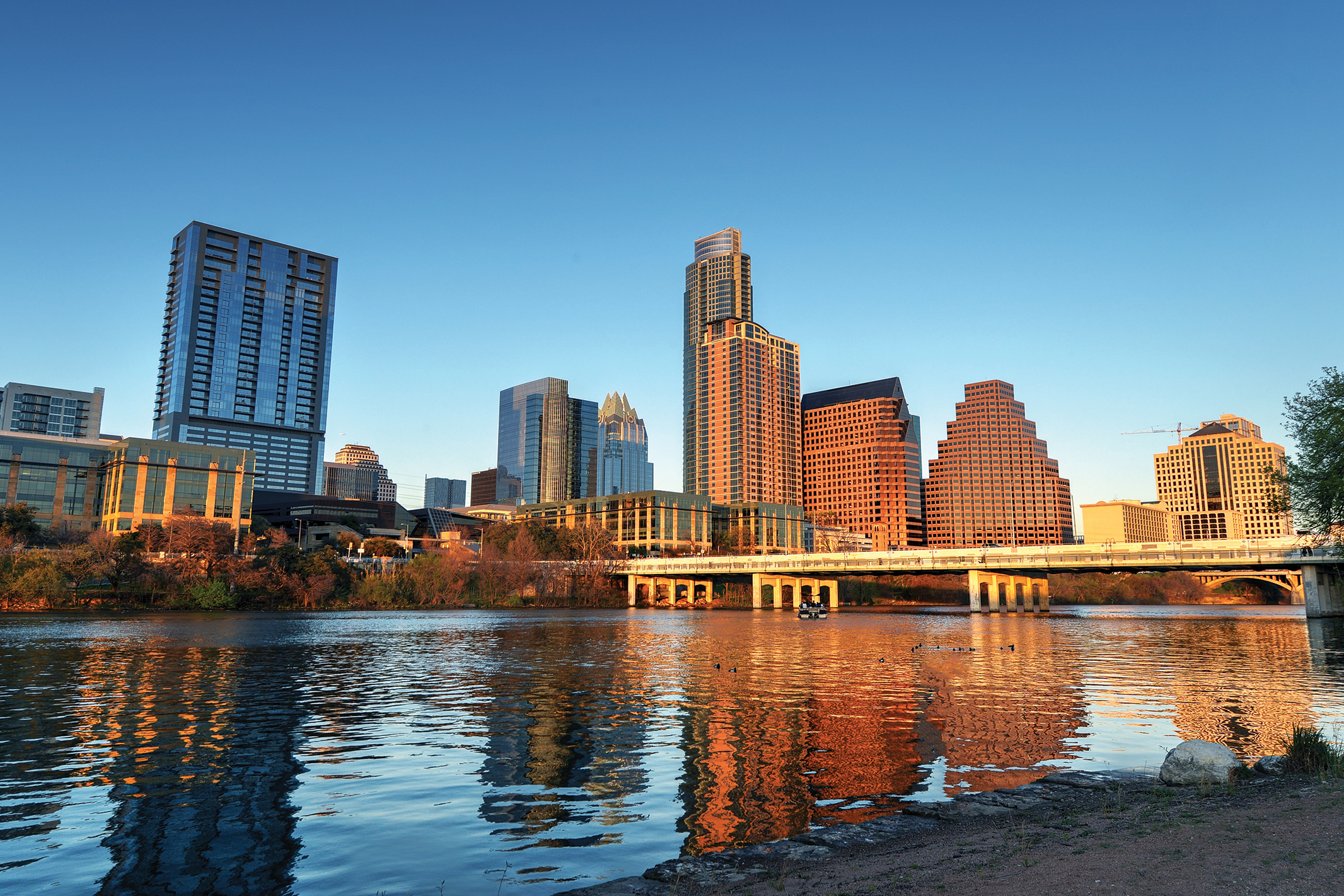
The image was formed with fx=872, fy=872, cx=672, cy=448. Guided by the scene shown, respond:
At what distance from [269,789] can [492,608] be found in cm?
13440

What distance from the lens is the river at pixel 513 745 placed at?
14.5 meters

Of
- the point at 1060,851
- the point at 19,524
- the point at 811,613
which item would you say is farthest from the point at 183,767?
the point at 19,524

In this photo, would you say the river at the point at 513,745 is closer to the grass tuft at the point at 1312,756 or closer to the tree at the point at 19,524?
the grass tuft at the point at 1312,756

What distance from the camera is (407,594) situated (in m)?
144

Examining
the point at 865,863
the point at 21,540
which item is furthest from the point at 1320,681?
the point at 21,540

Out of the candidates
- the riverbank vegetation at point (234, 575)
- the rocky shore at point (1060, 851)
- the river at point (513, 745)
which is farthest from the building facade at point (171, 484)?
the rocky shore at point (1060, 851)

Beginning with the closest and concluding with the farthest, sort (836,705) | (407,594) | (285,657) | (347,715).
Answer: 1. (347,715)
2. (836,705)
3. (285,657)
4. (407,594)

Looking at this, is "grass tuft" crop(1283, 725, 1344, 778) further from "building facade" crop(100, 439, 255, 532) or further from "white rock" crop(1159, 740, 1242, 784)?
"building facade" crop(100, 439, 255, 532)

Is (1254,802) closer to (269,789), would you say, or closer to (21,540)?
(269,789)

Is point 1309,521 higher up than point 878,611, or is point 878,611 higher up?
point 1309,521

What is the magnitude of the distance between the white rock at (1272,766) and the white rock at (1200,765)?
2.35 ft

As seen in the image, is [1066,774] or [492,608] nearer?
[1066,774]

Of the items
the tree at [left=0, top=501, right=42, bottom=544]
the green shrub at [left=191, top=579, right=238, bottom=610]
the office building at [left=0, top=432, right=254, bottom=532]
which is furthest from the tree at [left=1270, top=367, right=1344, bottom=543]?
the office building at [left=0, top=432, right=254, bottom=532]

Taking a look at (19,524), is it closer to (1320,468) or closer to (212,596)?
(212,596)
